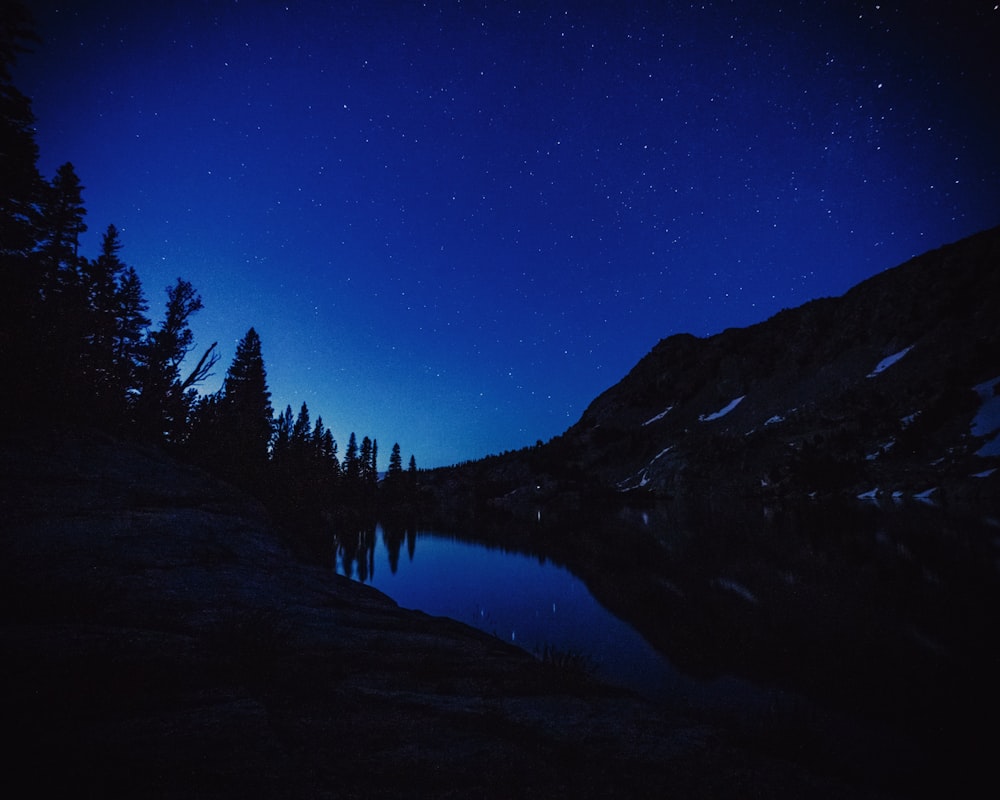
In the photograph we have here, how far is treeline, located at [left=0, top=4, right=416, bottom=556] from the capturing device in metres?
13.2

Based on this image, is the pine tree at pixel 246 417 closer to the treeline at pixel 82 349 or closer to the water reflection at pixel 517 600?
the treeline at pixel 82 349

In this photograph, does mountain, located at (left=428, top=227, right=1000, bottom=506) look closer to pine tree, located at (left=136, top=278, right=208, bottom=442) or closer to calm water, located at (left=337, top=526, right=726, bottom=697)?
calm water, located at (left=337, top=526, right=726, bottom=697)

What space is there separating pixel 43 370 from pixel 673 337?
20056cm

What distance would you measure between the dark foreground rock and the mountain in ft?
191

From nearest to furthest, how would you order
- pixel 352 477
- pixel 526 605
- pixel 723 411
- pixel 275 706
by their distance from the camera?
pixel 275 706
pixel 526 605
pixel 352 477
pixel 723 411

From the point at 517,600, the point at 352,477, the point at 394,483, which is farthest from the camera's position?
the point at 394,483

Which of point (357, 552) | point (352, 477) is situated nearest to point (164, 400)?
point (357, 552)

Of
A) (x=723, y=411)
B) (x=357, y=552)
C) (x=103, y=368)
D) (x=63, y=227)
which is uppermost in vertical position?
(x=723, y=411)

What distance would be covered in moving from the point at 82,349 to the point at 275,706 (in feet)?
57.9

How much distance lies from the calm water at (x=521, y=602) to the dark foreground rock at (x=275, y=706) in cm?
467

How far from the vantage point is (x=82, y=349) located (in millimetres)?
15633

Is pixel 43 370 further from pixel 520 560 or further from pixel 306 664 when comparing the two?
pixel 520 560

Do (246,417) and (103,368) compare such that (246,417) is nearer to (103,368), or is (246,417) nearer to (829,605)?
(103,368)

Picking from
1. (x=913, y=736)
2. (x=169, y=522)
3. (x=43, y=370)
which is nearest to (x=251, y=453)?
(x=43, y=370)
